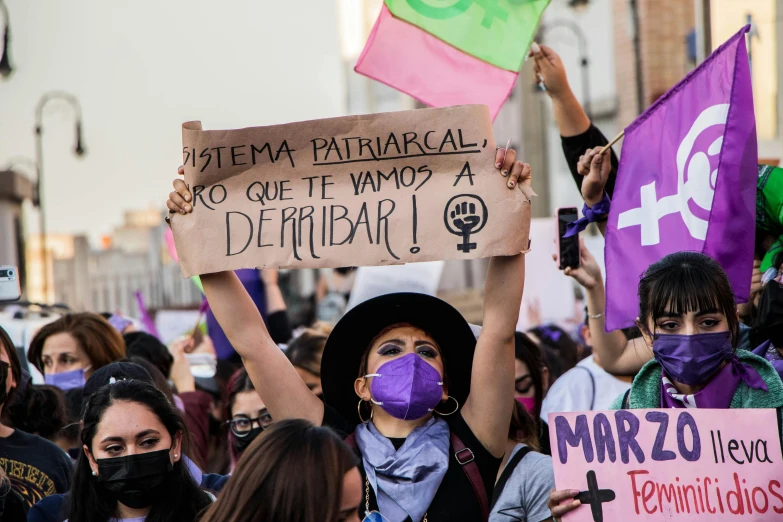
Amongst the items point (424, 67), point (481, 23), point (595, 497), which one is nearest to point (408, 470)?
point (595, 497)

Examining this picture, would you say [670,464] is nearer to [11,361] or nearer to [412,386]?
[412,386]

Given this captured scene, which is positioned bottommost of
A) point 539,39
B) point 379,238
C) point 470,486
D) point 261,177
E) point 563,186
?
point 470,486

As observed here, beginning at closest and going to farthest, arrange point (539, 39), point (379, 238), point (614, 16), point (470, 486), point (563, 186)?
point (470, 486)
point (379, 238)
point (539, 39)
point (614, 16)
point (563, 186)

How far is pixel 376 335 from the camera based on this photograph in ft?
12.0

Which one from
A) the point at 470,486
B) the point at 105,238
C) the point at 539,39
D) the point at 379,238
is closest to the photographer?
the point at 470,486

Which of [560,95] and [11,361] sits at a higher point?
[560,95]

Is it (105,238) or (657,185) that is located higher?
(105,238)

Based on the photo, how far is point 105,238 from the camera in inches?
2675

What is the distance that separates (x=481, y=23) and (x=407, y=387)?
255 centimetres

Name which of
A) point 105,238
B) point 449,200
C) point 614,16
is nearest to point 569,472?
point 449,200

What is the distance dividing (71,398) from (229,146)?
2.18 meters

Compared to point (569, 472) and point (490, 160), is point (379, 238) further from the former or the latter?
point (569, 472)

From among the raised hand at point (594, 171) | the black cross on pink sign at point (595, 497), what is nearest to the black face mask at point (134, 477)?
the black cross on pink sign at point (595, 497)

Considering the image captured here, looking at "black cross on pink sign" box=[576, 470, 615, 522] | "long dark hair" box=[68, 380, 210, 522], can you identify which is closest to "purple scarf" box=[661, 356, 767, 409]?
"black cross on pink sign" box=[576, 470, 615, 522]
